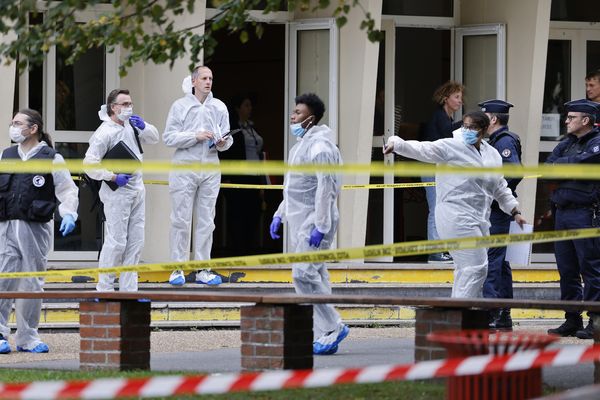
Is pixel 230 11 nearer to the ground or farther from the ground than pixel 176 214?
farther from the ground

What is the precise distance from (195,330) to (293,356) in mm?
3872

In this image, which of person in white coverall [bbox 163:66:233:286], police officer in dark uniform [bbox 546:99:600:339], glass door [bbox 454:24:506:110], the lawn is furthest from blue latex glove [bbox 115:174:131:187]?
glass door [bbox 454:24:506:110]

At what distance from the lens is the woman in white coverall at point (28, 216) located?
11578 mm

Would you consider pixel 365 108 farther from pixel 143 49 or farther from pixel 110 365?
pixel 143 49

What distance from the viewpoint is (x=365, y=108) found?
16.2m

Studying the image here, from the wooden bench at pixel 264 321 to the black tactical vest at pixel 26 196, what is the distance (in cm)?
113

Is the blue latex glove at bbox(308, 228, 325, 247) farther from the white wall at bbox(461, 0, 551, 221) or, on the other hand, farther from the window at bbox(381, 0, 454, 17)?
the window at bbox(381, 0, 454, 17)

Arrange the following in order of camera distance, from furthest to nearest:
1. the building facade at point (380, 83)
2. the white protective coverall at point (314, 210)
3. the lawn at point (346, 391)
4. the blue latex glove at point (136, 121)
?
the building facade at point (380, 83) < the blue latex glove at point (136, 121) < the white protective coverall at point (314, 210) < the lawn at point (346, 391)

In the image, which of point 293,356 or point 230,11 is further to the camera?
point 293,356

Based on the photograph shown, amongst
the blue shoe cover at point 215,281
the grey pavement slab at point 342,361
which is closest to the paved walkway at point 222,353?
the grey pavement slab at point 342,361

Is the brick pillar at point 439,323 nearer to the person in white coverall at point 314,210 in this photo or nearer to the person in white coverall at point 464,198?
the person in white coverall at point 314,210

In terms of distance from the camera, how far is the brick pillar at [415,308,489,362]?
898 centimetres

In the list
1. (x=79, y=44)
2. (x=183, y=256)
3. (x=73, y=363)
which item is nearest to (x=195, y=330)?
(x=183, y=256)

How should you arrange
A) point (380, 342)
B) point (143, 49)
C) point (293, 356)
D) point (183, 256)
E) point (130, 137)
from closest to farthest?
point (143, 49), point (293, 356), point (380, 342), point (130, 137), point (183, 256)
